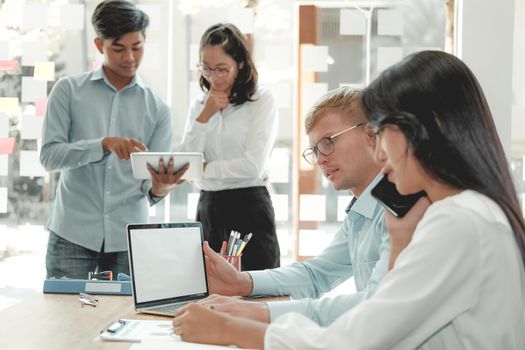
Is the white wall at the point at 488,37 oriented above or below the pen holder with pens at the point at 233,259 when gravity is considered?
above

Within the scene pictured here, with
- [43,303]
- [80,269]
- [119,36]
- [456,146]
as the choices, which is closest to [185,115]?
[119,36]

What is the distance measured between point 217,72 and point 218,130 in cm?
26

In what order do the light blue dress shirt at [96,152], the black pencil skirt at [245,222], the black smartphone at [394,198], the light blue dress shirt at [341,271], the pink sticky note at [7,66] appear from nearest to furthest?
the black smartphone at [394,198]
the light blue dress shirt at [341,271]
the light blue dress shirt at [96,152]
the black pencil skirt at [245,222]
the pink sticky note at [7,66]

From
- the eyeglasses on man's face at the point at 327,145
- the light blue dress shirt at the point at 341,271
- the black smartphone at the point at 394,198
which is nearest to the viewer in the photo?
the black smartphone at the point at 394,198

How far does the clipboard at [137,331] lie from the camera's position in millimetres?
1678

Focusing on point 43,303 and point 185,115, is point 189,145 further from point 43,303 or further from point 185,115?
point 43,303

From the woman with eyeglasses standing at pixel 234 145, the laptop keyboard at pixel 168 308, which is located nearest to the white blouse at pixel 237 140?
the woman with eyeglasses standing at pixel 234 145

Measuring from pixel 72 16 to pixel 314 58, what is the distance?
1.35 metres

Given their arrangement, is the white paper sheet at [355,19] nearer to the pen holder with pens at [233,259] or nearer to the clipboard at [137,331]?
the pen holder with pens at [233,259]

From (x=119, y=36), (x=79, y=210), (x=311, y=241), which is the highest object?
(x=119, y=36)

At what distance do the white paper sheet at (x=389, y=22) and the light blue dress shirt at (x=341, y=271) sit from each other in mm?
1992

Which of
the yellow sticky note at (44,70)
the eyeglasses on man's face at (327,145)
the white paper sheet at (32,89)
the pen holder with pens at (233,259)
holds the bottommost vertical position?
the pen holder with pens at (233,259)

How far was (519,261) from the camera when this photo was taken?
1294 millimetres

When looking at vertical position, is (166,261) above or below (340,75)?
below
